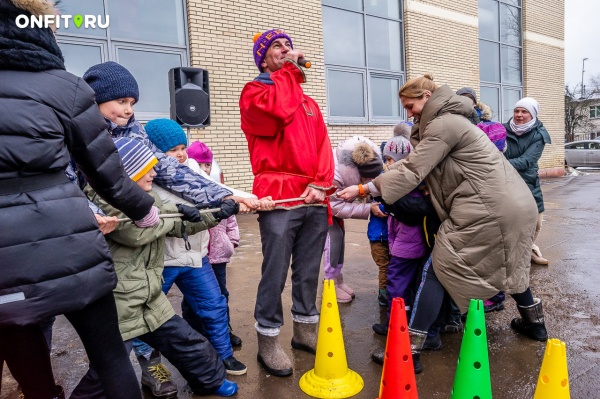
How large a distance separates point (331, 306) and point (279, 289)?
0.34 meters

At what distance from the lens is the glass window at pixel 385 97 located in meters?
12.4

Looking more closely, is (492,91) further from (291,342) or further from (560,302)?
(291,342)

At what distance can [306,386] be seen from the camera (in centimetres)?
282

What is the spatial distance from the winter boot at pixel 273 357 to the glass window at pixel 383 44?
10373 millimetres

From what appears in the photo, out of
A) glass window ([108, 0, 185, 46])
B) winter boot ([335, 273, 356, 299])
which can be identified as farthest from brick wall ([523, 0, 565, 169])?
winter boot ([335, 273, 356, 299])

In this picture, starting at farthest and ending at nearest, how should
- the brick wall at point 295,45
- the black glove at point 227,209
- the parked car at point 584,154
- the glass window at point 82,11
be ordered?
the parked car at point 584,154 → the brick wall at point 295,45 → the glass window at point 82,11 → the black glove at point 227,209

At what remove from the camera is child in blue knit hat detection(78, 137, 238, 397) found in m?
2.35

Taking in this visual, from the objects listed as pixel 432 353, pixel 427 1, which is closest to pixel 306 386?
pixel 432 353

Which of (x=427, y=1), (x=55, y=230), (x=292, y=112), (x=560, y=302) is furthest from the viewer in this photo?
(x=427, y=1)

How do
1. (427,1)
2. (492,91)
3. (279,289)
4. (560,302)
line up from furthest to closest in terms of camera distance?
(492,91), (427,1), (560,302), (279,289)

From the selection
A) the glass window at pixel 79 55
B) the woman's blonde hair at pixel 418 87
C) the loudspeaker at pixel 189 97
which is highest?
the glass window at pixel 79 55

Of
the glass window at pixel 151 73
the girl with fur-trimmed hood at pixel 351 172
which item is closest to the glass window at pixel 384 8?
the glass window at pixel 151 73

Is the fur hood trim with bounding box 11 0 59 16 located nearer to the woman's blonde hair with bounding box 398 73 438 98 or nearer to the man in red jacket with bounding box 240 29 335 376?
the man in red jacket with bounding box 240 29 335 376

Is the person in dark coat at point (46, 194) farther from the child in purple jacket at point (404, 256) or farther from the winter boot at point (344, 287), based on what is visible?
the winter boot at point (344, 287)
